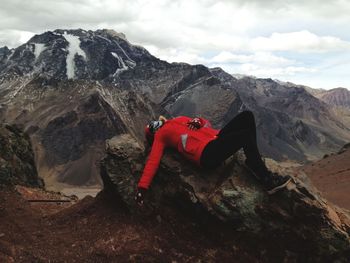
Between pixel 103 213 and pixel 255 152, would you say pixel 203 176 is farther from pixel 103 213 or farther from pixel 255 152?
pixel 103 213

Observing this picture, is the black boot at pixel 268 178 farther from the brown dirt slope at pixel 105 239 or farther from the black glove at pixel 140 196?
the black glove at pixel 140 196

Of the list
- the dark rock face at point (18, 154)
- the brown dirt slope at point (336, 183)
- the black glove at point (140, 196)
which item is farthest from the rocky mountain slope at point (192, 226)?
the brown dirt slope at point (336, 183)

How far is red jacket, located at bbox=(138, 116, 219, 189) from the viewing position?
1208 cm

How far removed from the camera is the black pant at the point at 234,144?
11.9 meters

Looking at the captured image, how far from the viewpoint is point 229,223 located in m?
11.8

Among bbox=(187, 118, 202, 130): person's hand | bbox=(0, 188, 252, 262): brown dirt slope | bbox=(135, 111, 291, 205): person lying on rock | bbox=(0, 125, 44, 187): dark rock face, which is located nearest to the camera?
bbox=(0, 188, 252, 262): brown dirt slope

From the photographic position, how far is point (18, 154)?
25594mm

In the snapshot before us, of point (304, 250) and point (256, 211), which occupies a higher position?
point (256, 211)

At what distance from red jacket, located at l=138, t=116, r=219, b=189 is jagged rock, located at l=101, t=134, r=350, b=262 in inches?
22.9

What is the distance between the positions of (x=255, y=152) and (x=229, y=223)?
1723 millimetres

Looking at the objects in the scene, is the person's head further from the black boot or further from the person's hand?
the black boot

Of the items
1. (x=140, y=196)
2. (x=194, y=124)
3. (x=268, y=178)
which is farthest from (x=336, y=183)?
(x=140, y=196)

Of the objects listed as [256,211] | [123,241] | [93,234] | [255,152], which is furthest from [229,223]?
[93,234]

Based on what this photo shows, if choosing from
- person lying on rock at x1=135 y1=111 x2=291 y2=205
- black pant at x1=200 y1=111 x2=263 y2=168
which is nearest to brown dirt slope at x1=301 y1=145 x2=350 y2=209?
person lying on rock at x1=135 y1=111 x2=291 y2=205
